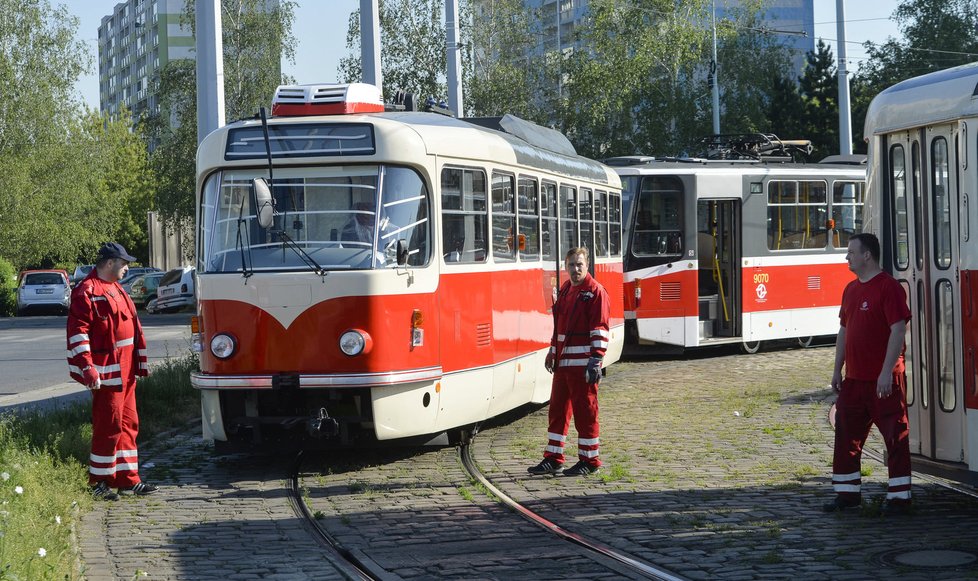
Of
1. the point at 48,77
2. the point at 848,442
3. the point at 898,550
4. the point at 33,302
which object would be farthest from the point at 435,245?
the point at 48,77

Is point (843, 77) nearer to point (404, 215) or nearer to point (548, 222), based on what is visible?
point (548, 222)

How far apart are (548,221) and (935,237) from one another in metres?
5.97

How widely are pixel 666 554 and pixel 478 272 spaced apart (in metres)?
4.71

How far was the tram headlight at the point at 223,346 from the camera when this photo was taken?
1089 cm

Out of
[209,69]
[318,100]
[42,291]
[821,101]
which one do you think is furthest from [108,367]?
[821,101]

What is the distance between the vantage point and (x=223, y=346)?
1092cm

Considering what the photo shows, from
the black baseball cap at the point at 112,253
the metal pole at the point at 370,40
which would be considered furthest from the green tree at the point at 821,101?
the black baseball cap at the point at 112,253

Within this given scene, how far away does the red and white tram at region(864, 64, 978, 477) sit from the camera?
841 centimetres

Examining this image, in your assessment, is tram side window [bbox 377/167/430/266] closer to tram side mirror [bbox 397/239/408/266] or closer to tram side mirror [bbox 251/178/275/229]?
tram side mirror [bbox 397/239/408/266]

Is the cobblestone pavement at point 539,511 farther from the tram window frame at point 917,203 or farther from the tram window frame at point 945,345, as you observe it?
the tram window frame at point 917,203

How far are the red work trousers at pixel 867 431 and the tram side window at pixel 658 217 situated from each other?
42.0ft

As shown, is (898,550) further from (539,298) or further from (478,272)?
(539,298)

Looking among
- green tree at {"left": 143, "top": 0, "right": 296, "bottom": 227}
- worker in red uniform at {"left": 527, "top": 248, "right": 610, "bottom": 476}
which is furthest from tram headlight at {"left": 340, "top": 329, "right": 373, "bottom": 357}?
green tree at {"left": 143, "top": 0, "right": 296, "bottom": 227}

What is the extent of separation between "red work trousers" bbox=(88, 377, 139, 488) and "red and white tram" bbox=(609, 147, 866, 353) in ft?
40.6
